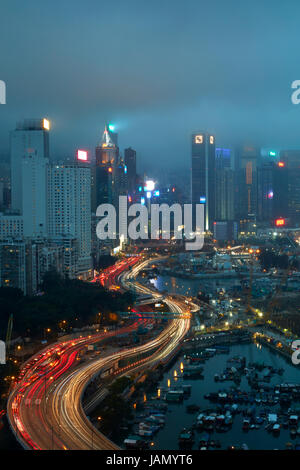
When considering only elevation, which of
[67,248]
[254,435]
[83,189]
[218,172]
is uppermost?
[218,172]

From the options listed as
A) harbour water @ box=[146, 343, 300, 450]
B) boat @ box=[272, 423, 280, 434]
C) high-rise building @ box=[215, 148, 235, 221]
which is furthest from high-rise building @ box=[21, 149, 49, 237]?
high-rise building @ box=[215, 148, 235, 221]

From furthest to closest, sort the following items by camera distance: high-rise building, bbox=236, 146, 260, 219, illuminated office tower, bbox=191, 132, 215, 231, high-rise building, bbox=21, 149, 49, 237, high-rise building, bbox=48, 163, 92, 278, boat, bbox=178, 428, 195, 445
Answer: high-rise building, bbox=236, 146, 260, 219
illuminated office tower, bbox=191, 132, 215, 231
high-rise building, bbox=48, 163, 92, 278
high-rise building, bbox=21, 149, 49, 237
boat, bbox=178, 428, 195, 445

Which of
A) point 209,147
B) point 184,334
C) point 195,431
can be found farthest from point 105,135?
point 195,431

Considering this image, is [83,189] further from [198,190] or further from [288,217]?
[288,217]

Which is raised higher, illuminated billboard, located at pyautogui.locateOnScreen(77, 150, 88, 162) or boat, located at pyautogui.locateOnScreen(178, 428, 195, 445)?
illuminated billboard, located at pyautogui.locateOnScreen(77, 150, 88, 162)

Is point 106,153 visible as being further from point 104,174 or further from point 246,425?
Answer: point 246,425

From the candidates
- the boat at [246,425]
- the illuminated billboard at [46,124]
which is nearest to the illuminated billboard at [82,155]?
the illuminated billboard at [46,124]

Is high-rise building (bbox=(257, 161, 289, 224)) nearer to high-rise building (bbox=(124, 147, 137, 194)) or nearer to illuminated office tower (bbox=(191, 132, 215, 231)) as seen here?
illuminated office tower (bbox=(191, 132, 215, 231))
